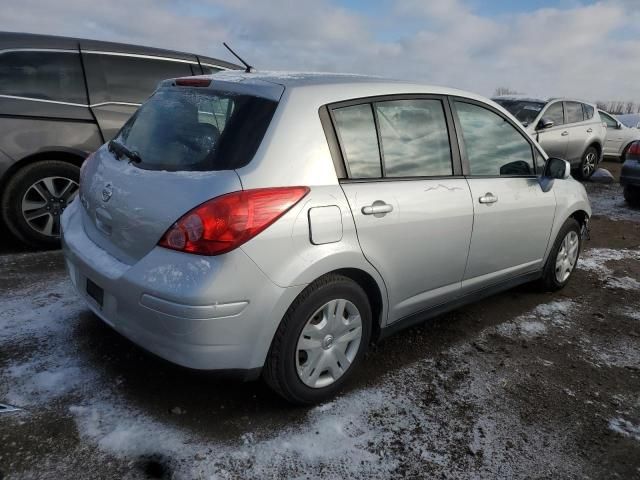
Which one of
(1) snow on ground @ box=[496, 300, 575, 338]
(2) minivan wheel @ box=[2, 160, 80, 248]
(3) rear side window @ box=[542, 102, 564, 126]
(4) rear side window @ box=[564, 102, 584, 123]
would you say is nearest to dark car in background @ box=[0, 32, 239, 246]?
(2) minivan wheel @ box=[2, 160, 80, 248]

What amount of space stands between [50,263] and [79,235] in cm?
183

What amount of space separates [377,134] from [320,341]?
114 cm

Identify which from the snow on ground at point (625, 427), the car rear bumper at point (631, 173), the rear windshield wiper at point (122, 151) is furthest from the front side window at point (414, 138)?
the car rear bumper at point (631, 173)

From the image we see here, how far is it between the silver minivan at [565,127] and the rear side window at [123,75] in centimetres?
653

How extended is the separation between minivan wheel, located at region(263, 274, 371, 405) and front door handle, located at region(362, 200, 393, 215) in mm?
354

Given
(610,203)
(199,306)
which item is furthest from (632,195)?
(199,306)

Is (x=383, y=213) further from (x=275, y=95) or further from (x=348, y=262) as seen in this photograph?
(x=275, y=95)

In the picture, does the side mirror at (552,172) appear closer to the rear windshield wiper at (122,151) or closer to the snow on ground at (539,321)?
the snow on ground at (539,321)

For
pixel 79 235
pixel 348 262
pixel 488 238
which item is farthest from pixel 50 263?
pixel 488 238

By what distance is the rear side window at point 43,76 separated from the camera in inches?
177

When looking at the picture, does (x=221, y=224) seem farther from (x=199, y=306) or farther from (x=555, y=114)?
(x=555, y=114)

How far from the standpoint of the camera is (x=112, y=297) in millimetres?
2457

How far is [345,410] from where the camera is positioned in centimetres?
270

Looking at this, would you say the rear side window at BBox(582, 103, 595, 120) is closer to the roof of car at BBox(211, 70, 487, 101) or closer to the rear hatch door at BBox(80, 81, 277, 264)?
the roof of car at BBox(211, 70, 487, 101)
